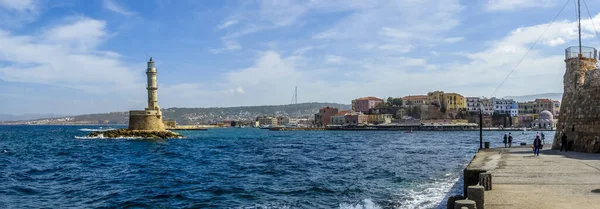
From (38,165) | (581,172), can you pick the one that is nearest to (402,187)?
(581,172)

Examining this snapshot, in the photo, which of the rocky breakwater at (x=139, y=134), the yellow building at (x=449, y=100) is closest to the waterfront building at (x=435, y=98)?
the yellow building at (x=449, y=100)

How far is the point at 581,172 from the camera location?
40.1 feet

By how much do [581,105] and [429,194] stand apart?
901cm

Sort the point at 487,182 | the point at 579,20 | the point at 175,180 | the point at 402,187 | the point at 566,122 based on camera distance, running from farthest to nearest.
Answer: the point at 579,20, the point at 566,122, the point at 175,180, the point at 402,187, the point at 487,182

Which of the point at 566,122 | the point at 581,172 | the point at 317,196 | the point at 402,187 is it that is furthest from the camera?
Answer: the point at 566,122

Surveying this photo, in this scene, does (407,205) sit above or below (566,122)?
below

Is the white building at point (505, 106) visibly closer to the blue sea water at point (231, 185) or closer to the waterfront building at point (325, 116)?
the waterfront building at point (325, 116)

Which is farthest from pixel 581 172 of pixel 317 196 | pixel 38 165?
pixel 38 165

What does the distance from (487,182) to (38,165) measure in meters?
25.1

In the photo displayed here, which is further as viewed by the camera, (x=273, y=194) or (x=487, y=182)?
(x=273, y=194)

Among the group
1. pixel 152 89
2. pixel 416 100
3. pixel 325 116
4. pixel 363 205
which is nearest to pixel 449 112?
pixel 416 100

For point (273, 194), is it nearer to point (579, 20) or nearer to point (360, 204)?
point (360, 204)

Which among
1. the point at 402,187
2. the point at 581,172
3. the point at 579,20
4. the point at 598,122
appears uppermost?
the point at 579,20

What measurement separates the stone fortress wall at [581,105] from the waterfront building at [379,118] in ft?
385
